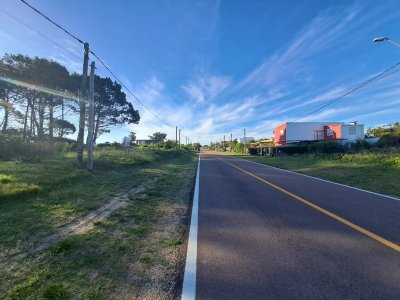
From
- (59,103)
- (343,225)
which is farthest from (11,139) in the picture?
(343,225)

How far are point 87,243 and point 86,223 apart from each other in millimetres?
1266

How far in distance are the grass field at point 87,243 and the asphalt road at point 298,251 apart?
2.03 ft

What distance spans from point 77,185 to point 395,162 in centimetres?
1753

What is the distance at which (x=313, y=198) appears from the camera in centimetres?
802

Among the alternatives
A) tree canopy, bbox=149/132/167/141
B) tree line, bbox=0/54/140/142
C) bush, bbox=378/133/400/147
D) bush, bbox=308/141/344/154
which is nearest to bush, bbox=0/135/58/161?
tree line, bbox=0/54/140/142

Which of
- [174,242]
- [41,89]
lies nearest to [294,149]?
[41,89]

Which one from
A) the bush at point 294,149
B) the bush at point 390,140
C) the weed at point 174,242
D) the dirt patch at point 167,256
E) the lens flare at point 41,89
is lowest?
the dirt patch at point 167,256

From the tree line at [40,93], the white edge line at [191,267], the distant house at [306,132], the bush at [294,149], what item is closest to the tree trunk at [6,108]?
the tree line at [40,93]

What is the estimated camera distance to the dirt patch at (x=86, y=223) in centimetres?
450

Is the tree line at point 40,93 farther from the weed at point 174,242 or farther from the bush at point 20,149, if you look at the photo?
the weed at point 174,242

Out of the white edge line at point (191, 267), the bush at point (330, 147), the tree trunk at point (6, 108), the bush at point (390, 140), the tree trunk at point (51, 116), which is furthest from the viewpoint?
the tree trunk at point (51, 116)

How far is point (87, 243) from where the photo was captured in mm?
4418

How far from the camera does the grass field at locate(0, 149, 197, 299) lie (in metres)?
3.04

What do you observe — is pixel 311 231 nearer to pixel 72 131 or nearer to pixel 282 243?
pixel 282 243
